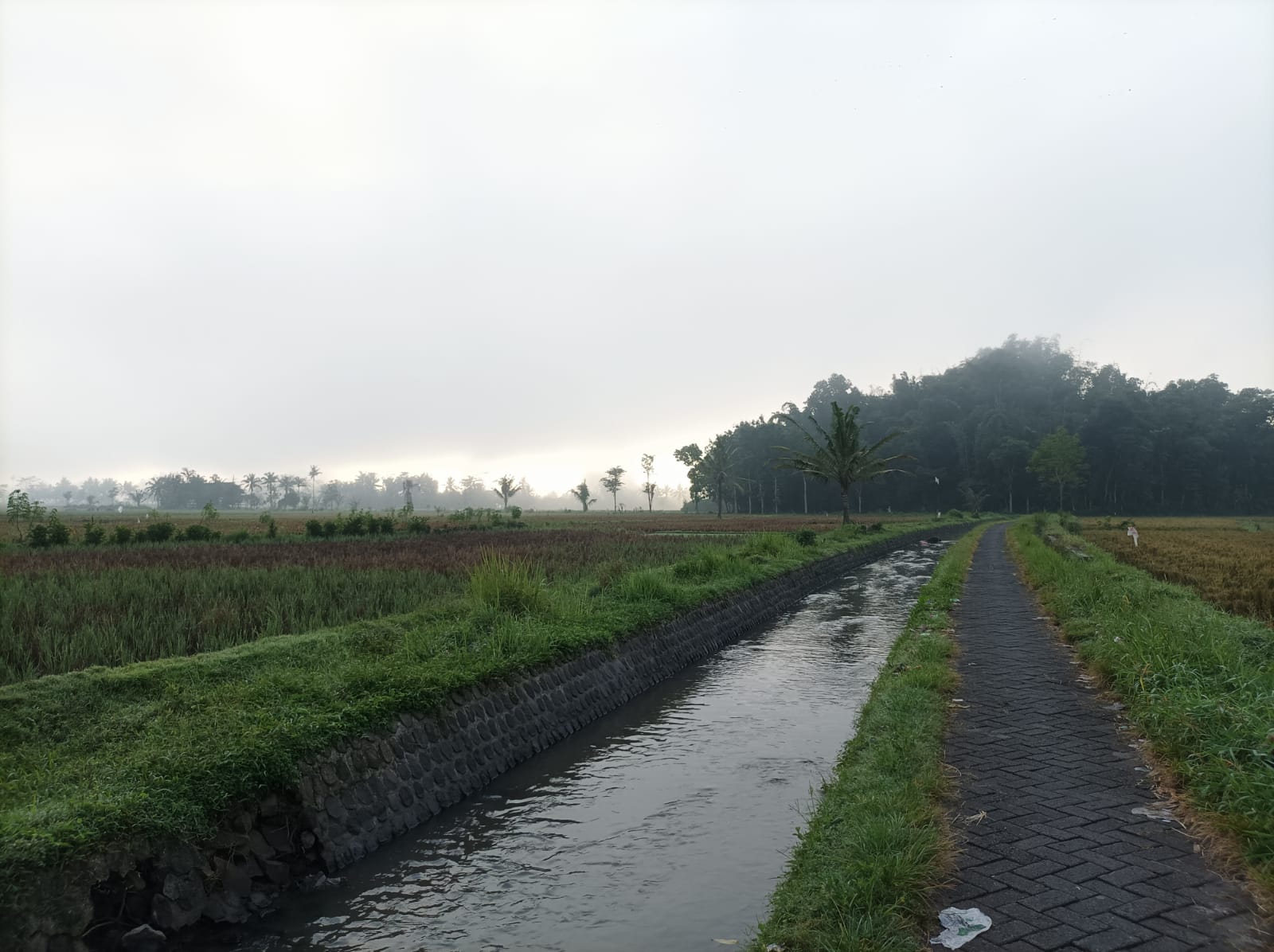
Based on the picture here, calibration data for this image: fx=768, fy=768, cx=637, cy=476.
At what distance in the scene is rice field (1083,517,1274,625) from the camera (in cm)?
1324

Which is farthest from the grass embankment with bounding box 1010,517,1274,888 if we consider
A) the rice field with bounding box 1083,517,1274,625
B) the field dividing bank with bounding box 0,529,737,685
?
the field dividing bank with bounding box 0,529,737,685

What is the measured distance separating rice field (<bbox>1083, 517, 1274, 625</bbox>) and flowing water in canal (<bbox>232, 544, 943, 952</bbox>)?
→ 312 inches

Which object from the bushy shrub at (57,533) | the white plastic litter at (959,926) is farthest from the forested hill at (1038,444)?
the white plastic litter at (959,926)

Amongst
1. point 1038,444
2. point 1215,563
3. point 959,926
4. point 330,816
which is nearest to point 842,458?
point 1215,563

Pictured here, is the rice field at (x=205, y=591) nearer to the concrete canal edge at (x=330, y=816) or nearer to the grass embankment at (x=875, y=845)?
the concrete canal edge at (x=330, y=816)

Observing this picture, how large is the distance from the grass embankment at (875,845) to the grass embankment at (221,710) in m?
3.71

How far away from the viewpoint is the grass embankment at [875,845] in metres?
3.70

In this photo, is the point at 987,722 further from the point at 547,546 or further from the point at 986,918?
the point at 547,546

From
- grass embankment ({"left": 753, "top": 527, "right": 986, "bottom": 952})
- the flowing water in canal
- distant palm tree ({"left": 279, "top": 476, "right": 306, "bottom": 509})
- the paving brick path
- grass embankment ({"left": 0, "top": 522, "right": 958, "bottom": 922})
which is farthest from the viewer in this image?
distant palm tree ({"left": 279, "top": 476, "right": 306, "bottom": 509})

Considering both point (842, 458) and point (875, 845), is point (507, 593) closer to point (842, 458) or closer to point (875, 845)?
point (875, 845)

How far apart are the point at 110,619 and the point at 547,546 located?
16.4 metres

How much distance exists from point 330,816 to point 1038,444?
9187 cm

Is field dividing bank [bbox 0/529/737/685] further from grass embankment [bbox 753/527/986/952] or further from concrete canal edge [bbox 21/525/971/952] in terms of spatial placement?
grass embankment [bbox 753/527/986/952]

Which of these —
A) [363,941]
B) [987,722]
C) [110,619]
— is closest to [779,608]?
[987,722]
